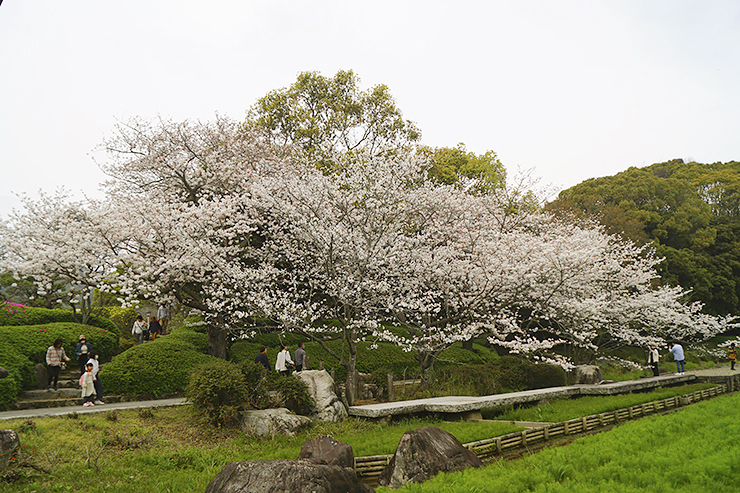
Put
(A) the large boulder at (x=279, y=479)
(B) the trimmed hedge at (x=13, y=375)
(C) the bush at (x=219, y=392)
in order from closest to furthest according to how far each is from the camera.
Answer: (A) the large boulder at (x=279, y=479) → (C) the bush at (x=219, y=392) → (B) the trimmed hedge at (x=13, y=375)

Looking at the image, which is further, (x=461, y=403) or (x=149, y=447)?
(x=461, y=403)

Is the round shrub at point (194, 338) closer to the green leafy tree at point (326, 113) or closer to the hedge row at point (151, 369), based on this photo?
the hedge row at point (151, 369)

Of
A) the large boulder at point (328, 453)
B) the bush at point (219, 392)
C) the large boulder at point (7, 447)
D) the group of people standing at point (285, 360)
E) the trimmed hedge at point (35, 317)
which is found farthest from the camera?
the trimmed hedge at point (35, 317)

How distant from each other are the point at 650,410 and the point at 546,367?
3693 mm

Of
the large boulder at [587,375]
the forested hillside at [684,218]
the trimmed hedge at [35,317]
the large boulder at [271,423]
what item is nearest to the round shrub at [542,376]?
the large boulder at [587,375]

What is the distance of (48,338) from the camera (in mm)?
14883

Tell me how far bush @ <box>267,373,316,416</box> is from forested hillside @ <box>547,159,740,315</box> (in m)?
24.7

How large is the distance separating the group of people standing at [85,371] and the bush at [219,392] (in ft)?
12.6

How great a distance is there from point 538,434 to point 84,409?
11494 millimetres

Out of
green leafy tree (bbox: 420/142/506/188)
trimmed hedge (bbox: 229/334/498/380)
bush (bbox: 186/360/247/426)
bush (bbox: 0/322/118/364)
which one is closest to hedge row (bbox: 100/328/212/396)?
trimmed hedge (bbox: 229/334/498/380)

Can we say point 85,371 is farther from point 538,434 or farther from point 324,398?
point 538,434

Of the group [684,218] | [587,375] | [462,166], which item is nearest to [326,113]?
[462,166]

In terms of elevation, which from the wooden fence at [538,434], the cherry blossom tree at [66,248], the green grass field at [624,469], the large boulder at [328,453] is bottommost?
the wooden fence at [538,434]

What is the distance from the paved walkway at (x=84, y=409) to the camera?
1072 cm
